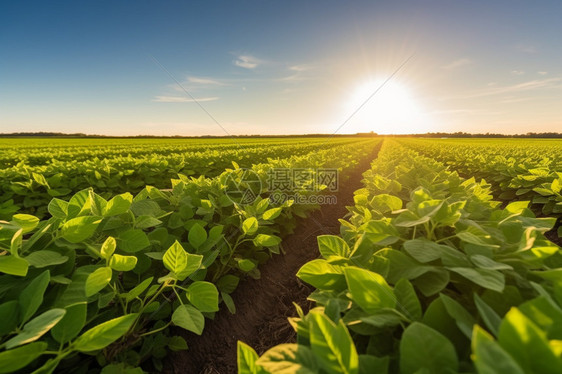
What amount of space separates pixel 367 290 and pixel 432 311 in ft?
0.57

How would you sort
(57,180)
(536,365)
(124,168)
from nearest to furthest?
(536,365)
(57,180)
(124,168)

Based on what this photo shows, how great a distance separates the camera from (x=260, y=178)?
3.90 m

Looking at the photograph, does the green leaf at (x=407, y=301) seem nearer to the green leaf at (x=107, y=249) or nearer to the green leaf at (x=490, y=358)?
the green leaf at (x=490, y=358)

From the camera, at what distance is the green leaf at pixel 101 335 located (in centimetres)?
73

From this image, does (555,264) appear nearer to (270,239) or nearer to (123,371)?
(270,239)

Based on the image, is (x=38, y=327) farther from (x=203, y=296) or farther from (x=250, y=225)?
(x=250, y=225)

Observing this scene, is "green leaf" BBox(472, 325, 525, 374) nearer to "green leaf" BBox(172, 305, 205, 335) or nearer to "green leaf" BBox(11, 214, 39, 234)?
"green leaf" BBox(172, 305, 205, 335)

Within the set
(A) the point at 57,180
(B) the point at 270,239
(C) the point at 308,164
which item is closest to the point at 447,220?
(B) the point at 270,239

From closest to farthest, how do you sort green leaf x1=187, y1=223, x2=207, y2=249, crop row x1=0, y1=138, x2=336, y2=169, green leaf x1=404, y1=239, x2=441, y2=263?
green leaf x1=404, y1=239, x2=441, y2=263, green leaf x1=187, y1=223, x2=207, y2=249, crop row x1=0, y1=138, x2=336, y2=169

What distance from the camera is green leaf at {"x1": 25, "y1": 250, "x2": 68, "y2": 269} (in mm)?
946

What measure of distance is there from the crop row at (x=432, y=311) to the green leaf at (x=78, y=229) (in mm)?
838

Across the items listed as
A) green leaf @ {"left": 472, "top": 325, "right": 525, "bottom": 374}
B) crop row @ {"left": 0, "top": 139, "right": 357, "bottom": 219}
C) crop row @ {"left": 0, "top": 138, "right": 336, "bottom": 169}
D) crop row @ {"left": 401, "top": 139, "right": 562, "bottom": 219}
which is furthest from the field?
crop row @ {"left": 0, "top": 138, "right": 336, "bottom": 169}

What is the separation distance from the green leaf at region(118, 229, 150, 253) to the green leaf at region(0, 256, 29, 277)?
1.26 feet

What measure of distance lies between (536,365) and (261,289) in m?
2.75
